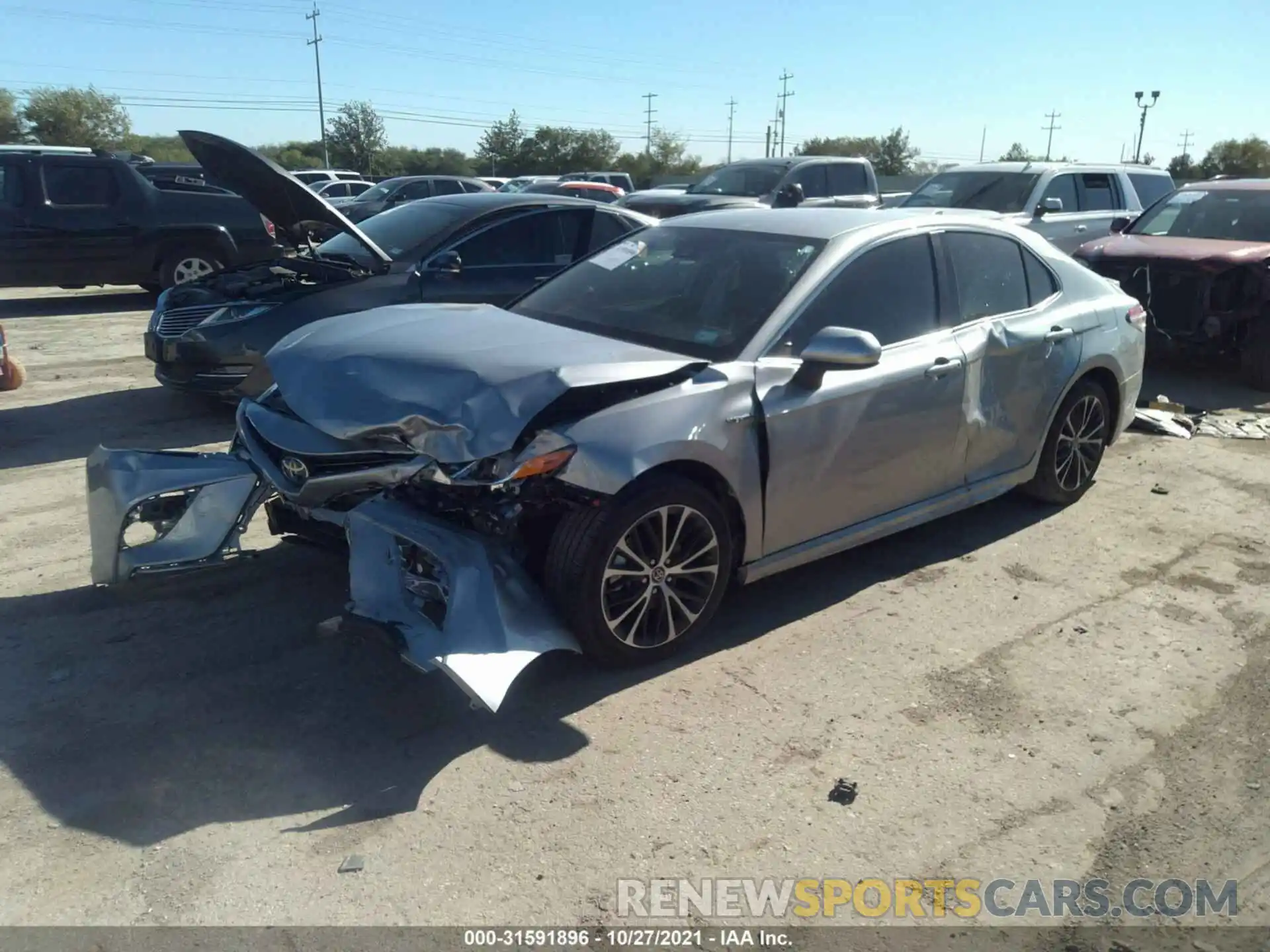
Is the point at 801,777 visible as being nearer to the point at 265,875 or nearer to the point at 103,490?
the point at 265,875

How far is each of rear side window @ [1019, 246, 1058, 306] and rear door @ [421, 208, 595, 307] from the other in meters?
3.35

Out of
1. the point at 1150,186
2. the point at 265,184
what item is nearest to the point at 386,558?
the point at 265,184

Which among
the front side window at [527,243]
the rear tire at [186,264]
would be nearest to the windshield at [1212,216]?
the front side window at [527,243]

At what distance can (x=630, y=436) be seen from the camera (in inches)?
145

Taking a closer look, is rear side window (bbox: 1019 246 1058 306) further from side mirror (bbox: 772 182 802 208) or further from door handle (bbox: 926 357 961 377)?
side mirror (bbox: 772 182 802 208)

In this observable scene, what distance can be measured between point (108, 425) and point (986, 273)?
20.3ft

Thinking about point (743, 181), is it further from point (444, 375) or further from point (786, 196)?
point (444, 375)

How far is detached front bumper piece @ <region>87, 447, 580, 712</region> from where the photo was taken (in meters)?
3.34

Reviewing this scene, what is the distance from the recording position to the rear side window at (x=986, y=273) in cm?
505

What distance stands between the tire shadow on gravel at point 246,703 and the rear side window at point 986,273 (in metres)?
1.60

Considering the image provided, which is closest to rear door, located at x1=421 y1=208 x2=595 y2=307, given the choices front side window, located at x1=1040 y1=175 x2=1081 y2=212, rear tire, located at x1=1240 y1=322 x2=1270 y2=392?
rear tire, located at x1=1240 y1=322 x2=1270 y2=392

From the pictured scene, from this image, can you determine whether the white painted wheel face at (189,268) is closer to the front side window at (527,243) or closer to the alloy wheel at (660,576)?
the front side window at (527,243)

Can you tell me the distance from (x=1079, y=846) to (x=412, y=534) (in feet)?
7.94

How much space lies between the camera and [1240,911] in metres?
2.87
